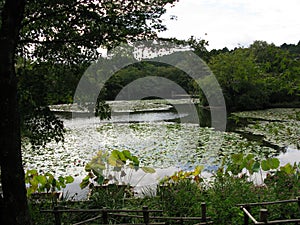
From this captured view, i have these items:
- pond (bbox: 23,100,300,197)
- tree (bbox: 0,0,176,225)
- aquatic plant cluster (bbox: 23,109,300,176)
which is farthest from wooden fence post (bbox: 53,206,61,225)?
aquatic plant cluster (bbox: 23,109,300,176)

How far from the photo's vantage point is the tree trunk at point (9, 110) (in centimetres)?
232

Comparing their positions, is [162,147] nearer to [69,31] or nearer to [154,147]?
[154,147]

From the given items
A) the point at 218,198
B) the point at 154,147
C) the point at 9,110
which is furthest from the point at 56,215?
the point at 154,147

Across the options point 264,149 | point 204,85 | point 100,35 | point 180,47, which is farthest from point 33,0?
point 204,85

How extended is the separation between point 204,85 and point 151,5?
1775cm

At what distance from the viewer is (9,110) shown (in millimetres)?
2334

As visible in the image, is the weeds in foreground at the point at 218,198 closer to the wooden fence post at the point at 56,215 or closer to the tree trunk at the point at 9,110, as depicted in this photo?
the wooden fence post at the point at 56,215

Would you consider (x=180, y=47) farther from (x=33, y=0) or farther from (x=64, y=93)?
(x=33, y=0)

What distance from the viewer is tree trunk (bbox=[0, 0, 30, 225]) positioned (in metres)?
2.32

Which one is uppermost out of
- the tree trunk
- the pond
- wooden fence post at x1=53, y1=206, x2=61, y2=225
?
the tree trunk

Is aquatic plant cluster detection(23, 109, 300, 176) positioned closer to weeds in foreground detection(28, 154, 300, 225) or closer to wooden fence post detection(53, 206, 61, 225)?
weeds in foreground detection(28, 154, 300, 225)

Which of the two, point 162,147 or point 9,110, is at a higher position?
point 9,110

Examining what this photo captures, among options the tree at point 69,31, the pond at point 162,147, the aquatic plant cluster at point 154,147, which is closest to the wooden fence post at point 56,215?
the tree at point 69,31

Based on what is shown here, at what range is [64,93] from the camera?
3.08 m
